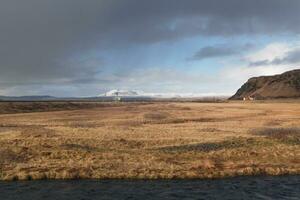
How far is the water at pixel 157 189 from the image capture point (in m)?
35.9

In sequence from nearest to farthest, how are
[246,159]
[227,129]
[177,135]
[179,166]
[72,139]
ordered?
[179,166]
[246,159]
[72,139]
[177,135]
[227,129]

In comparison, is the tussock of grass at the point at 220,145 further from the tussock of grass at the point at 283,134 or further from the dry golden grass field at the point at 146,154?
the tussock of grass at the point at 283,134

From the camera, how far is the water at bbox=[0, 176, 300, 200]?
1412 inches

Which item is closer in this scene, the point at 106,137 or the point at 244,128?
the point at 106,137

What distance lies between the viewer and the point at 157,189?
3788cm

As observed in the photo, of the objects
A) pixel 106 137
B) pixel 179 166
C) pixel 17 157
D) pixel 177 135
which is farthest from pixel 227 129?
pixel 17 157

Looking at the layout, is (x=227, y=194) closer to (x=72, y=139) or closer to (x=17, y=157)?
(x=17, y=157)

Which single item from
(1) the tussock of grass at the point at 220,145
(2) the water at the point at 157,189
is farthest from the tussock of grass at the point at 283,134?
(2) the water at the point at 157,189

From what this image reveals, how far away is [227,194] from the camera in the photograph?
3647cm

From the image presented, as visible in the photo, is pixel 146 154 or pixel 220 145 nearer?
pixel 146 154

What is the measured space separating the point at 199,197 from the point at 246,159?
13470 mm

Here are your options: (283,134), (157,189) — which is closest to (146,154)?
(157,189)

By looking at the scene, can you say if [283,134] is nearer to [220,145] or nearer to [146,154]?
[220,145]

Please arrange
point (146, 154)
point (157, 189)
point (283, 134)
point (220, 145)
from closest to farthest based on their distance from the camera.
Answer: point (157, 189), point (146, 154), point (220, 145), point (283, 134)
